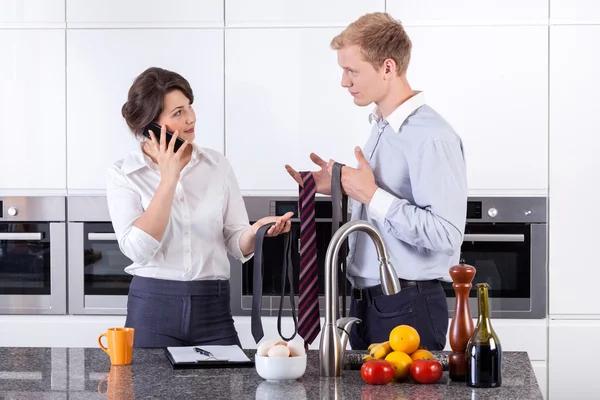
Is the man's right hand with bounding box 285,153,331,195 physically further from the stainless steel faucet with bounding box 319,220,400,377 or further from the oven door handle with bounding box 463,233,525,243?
the oven door handle with bounding box 463,233,525,243

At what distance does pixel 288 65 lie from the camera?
3.33 metres

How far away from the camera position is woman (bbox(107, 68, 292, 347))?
2.34 meters

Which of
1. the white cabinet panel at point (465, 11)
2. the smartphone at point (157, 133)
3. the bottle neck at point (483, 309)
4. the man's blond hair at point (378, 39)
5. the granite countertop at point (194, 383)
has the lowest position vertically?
the granite countertop at point (194, 383)

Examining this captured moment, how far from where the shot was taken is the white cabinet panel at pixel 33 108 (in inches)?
133

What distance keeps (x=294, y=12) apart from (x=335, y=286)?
181cm

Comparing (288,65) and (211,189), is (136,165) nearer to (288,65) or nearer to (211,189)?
(211,189)

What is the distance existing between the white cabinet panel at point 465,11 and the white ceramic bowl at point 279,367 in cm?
188

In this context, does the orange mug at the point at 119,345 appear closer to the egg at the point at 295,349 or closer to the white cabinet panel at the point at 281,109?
the egg at the point at 295,349

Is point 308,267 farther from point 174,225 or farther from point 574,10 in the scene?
point 574,10

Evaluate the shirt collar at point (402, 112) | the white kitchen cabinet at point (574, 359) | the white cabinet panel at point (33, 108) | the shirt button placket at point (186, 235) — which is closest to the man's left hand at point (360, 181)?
the shirt collar at point (402, 112)

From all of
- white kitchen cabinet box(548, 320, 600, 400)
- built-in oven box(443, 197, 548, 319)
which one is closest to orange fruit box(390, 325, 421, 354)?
built-in oven box(443, 197, 548, 319)

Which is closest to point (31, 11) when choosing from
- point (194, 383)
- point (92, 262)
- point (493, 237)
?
point (92, 262)

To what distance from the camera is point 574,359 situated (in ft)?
10.7

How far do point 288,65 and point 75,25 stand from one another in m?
0.86
